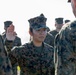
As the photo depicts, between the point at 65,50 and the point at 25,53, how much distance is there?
2.66 m

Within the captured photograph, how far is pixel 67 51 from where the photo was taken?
425cm

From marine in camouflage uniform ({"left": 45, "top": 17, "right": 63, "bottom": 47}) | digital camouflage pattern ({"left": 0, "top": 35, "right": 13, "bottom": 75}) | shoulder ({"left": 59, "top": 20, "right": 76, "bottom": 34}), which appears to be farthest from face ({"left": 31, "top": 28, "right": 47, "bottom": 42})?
marine in camouflage uniform ({"left": 45, "top": 17, "right": 63, "bottom": 47})

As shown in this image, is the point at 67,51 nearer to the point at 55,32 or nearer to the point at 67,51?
the point at 67,51

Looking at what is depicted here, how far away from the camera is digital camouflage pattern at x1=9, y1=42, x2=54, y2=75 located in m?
6.76

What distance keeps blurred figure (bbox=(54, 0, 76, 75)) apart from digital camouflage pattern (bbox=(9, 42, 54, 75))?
247 centimetres

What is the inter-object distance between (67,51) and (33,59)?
2650 millimetres

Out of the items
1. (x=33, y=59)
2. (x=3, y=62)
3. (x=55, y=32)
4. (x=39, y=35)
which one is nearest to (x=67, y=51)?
(x=3, y=62)

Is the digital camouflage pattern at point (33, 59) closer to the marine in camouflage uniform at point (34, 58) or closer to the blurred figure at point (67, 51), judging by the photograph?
the marine in camouflage uniform at point (34, 58)

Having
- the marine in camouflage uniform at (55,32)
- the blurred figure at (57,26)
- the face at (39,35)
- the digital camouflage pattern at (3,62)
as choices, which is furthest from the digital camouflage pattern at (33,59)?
the blurred figure at (57,26)

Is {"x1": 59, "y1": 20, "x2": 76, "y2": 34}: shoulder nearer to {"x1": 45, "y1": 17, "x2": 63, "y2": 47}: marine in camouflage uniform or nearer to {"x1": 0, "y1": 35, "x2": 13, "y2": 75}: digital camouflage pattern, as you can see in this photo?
{"x1": 0, "y1": 35, "x2": 13, "y2": 75}: digital camouflage pattern

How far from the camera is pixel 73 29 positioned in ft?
14.0

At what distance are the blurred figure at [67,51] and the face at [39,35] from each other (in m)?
2.60

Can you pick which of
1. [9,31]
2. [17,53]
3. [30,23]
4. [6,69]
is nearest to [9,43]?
[9,31]

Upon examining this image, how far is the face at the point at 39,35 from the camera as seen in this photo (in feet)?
22.7
